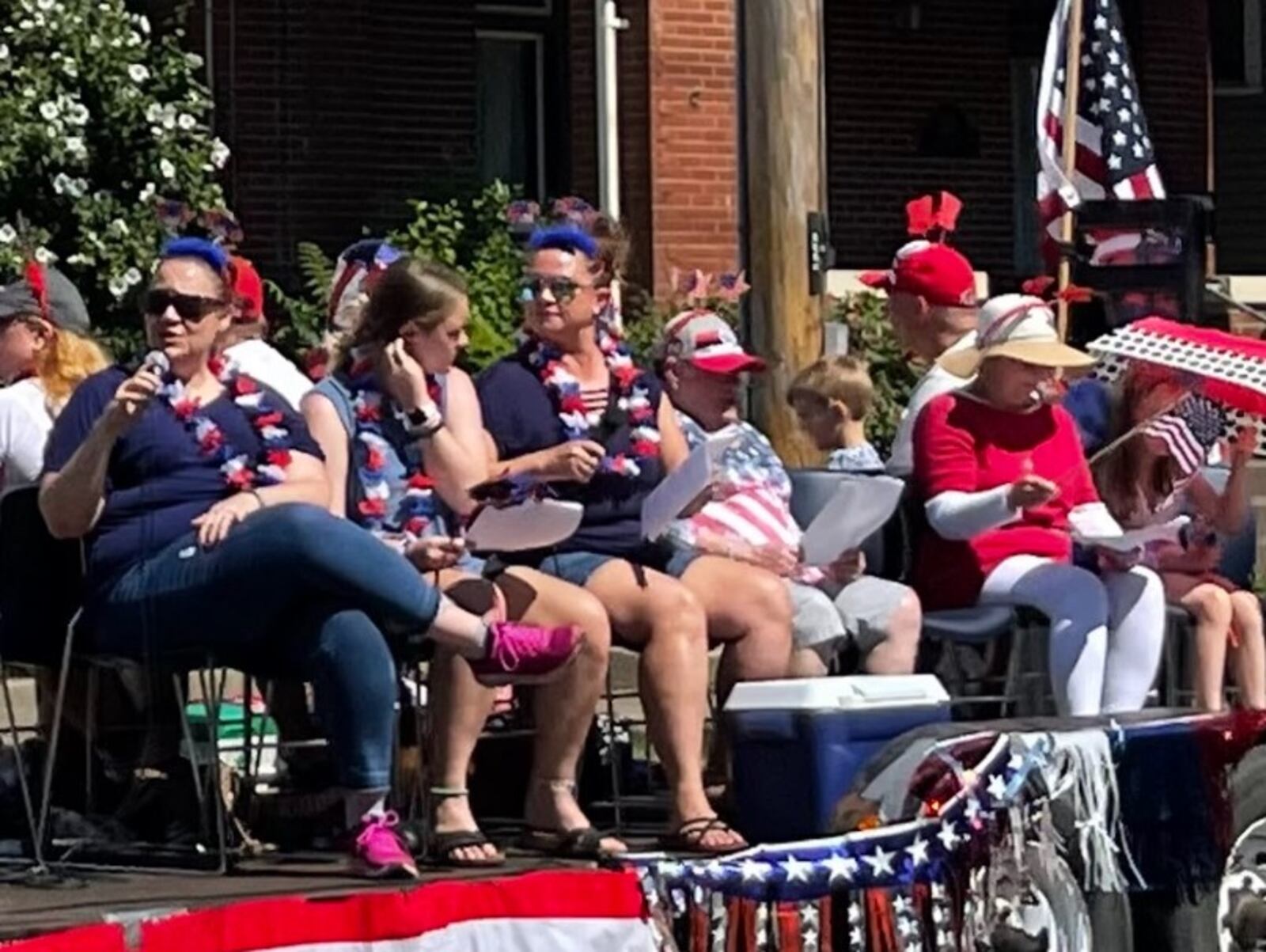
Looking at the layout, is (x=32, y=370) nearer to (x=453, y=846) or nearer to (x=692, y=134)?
(x=453, y=846)

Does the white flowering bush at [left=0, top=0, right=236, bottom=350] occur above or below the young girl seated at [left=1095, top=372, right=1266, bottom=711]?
above

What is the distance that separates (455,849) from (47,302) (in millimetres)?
2295

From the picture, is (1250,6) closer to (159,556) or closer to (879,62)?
(879,62)

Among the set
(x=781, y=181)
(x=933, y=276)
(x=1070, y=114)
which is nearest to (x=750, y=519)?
(x=933, y=276)

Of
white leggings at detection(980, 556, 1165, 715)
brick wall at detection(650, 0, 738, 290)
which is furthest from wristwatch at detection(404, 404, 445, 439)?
brick wall at detection(650, 0, 738, 290)

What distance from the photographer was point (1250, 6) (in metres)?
19.3

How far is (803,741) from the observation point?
6.87 metres

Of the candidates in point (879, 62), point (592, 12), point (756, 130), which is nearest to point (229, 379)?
point (756, 130)

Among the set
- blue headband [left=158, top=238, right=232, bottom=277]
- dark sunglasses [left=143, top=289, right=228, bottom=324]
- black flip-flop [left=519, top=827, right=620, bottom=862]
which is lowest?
black flip-flop [left=519, top=827, right=620, bottom=862]

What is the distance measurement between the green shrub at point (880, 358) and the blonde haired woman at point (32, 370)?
5.00m

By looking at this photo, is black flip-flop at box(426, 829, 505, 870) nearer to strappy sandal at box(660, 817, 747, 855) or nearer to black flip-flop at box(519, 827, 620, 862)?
black flip-flop at box(519, 827, 620, 862)

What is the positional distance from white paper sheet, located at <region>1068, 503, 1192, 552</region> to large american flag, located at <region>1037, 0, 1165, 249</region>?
11.7 ft

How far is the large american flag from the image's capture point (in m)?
11.8

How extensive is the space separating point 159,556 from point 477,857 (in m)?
0.96
